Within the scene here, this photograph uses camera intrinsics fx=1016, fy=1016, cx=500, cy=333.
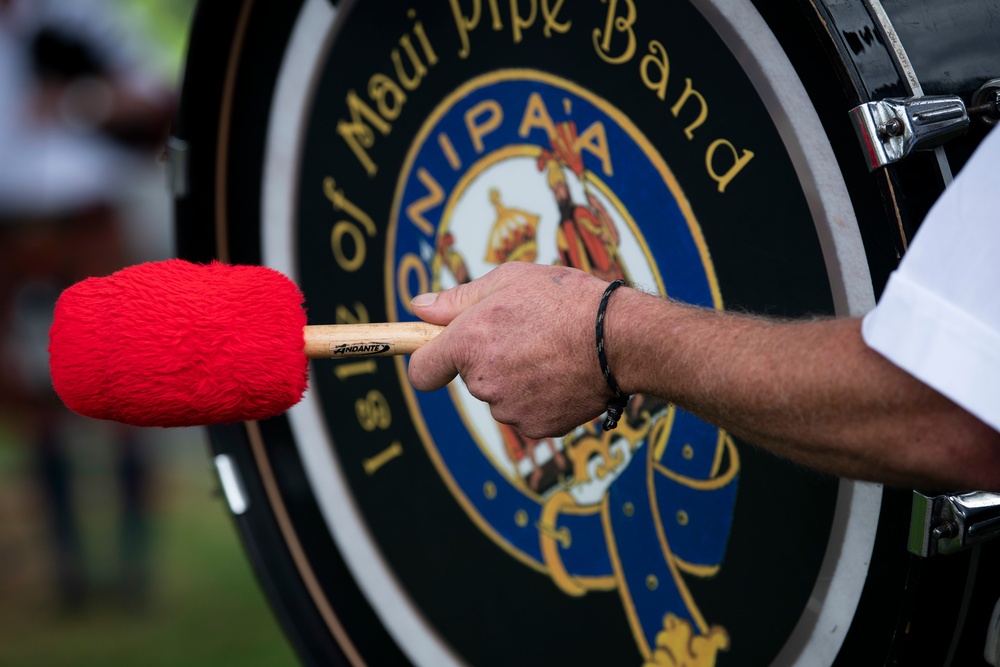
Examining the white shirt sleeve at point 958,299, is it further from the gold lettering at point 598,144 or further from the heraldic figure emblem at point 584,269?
the gold lettering at point 598,144

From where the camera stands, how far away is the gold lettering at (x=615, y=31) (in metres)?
0.84

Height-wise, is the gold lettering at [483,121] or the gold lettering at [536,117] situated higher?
the gold lettering at [483,121]

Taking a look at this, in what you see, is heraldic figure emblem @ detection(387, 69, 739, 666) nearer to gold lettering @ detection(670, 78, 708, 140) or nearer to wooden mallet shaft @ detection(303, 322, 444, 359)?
gold lettering @ detection(670, 78, 708, 140)

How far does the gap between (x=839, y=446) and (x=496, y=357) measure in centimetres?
26

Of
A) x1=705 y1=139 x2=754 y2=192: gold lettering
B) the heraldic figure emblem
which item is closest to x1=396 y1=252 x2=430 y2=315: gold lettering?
the heraldic figure emblem

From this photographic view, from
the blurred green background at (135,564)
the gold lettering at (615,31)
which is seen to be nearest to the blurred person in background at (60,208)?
the blurred green background at (135,564)

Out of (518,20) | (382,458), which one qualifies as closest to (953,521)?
(518,20)

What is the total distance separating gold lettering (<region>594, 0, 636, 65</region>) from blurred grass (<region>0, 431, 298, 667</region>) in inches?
53.9

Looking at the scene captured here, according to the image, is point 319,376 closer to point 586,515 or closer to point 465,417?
point 465,417

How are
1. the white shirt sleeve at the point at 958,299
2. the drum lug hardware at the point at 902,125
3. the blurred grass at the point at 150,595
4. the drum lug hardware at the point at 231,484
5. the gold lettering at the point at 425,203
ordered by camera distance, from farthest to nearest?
the blurred grass at the point at 150,595
the drum lug hardware at the point at 231,484
the gold lettering at the point at 425,203
the drum lug hardware at the point at 902,125
the white shirt sleeve at the point at 958,299

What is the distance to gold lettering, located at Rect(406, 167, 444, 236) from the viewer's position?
113 centimetres

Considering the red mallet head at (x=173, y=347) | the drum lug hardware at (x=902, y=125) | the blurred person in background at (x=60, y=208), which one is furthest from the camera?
the blurred person in background at (x=60, y=208)

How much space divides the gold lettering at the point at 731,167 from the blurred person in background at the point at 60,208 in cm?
188

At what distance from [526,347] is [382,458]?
2.11 ft
